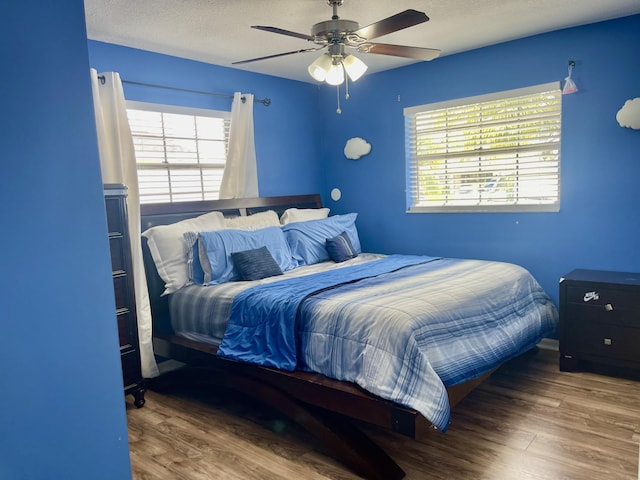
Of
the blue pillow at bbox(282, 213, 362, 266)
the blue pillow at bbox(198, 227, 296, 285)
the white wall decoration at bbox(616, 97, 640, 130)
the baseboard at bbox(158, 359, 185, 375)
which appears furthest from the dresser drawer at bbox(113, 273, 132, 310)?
the white wall decoration at bbox(616, 97, 640, 130)

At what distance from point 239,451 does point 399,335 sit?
1082 mm

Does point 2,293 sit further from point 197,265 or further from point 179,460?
point 197,265

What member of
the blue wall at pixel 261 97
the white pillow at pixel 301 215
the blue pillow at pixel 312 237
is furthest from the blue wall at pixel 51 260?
the white pillow at pixel 301 215

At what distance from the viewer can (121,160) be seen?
341 cm

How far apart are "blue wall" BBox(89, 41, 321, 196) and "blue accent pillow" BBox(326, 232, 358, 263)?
989 millimetres

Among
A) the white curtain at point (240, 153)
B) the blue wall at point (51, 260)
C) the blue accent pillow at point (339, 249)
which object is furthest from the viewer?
the white curtain at point (240, 153)

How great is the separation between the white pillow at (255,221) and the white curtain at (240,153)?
28 cm

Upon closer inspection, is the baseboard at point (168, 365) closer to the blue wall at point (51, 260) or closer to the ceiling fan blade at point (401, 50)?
the blue wall at point (51, 260)

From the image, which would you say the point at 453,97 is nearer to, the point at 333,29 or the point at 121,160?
the point at 333,29

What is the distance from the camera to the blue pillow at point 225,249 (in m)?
3.43

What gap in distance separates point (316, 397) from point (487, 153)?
9.04 feet

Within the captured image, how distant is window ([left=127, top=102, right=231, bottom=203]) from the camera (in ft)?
12.5

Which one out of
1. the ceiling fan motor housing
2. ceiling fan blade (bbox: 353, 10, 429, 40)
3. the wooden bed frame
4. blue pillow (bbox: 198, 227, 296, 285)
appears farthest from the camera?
blue pillow (bbox: 198, 227, 296, 285)

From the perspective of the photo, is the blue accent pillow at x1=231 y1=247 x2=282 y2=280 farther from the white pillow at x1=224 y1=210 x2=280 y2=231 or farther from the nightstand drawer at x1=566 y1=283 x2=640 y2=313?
the nightstand drawer at x1=566 y1=283 x2=640 y2=313
